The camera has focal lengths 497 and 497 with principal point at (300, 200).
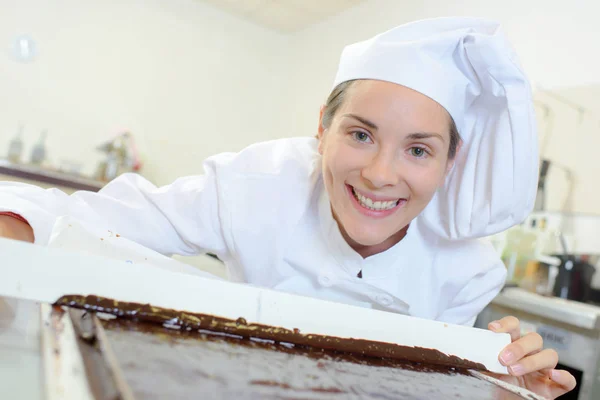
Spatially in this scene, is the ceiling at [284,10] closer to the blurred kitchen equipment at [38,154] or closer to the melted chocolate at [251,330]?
the blurred kitchen equipment at [38,154]

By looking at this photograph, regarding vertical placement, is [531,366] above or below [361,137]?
below

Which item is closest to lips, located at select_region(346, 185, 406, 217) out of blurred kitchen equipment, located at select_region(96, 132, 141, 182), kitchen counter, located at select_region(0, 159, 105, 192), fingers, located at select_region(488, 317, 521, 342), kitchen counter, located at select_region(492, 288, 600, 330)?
fingers, located at select_region(488, 317, 521, 342)

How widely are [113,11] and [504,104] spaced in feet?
13.9

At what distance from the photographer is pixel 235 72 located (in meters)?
5.15

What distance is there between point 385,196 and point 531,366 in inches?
18.7

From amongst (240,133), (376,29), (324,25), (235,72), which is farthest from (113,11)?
(376,29)

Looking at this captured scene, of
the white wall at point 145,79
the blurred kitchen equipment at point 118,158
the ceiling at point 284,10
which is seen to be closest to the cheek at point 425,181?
the blurred kitchen equipment at point 118,158

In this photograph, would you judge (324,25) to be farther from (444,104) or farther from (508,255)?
(444,104)

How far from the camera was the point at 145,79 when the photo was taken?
4672 mm

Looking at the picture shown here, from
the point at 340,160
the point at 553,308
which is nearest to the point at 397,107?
the point at 340,160

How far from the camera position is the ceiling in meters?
4.59

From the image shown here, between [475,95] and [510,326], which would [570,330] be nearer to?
[510,326]

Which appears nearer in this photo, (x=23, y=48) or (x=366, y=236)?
(x=366, y=236)

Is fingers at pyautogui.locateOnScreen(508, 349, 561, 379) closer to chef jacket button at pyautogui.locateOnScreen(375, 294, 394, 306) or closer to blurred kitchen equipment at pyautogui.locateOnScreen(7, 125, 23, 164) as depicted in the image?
chef jacket button at pyautogui.locateOnScreen(375, 294, 394, 306)
